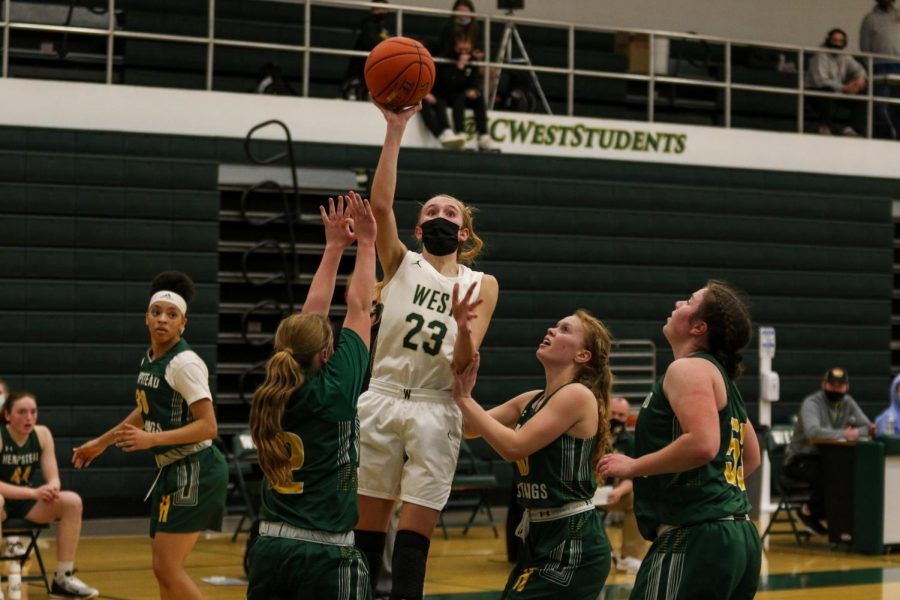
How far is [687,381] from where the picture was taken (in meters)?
Answer: 4.52

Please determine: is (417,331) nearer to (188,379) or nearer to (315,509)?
(188,379)

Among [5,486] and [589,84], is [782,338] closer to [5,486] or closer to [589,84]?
[589,84]

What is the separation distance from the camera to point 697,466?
4.48 meters

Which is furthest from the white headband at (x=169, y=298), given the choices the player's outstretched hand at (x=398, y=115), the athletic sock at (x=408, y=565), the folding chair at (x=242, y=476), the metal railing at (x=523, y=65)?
the metal railing at (x=523, y=65)

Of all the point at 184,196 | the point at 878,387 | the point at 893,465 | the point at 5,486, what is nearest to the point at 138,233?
the point at 184,196

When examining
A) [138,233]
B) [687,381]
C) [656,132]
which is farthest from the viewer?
[656,132]

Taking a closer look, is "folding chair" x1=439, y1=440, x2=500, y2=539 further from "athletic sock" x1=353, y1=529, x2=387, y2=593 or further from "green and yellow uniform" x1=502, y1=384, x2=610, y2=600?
"green and yellow uniform" x1=502, y1=384, x2=610, y2=600

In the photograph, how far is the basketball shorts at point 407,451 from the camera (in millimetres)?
5539

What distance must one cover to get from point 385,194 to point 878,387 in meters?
11.2

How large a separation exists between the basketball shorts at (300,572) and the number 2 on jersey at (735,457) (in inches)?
50.6

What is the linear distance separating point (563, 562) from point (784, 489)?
24.7 ft

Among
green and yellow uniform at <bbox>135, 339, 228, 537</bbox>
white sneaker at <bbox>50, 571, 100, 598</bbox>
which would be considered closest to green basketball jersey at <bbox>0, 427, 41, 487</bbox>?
white sneaker at <bbox>50, 571, 100, 598</bbox>

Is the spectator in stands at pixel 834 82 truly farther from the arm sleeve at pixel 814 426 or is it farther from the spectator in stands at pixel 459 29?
the arm sleeve at pixel 814 426

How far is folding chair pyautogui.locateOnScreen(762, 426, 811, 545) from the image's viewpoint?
39.3ft
